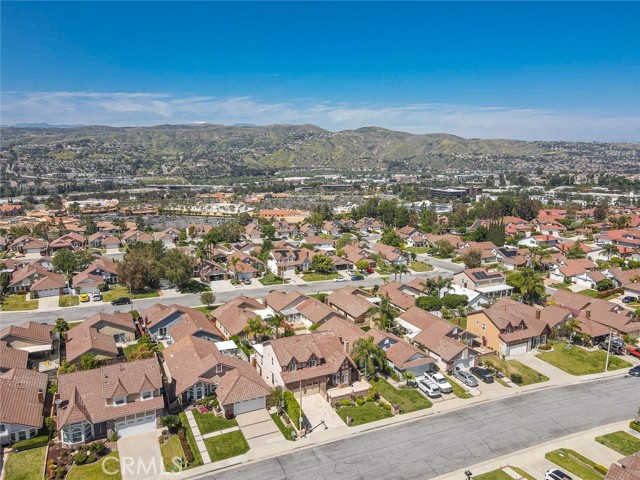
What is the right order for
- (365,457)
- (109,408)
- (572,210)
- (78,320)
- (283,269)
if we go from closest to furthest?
(365,457)
(109,408)
(78,320)
(283,269)
(572,210)

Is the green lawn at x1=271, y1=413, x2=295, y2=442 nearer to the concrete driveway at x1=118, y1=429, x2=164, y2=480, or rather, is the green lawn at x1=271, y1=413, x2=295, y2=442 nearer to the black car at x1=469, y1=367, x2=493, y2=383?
the concrete driveway at x1=118, y1=429, x2=164, y2=480

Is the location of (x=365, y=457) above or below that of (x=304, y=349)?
below

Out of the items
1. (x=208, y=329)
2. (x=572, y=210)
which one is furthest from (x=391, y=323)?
(x=572, y=210)

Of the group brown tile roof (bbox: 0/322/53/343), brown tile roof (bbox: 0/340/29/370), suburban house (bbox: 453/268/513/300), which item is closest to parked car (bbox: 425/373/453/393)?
suburban house (bbox: 453/268/513/300)

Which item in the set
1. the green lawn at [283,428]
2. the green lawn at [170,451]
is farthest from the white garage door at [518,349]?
the green lawn at [170,451]

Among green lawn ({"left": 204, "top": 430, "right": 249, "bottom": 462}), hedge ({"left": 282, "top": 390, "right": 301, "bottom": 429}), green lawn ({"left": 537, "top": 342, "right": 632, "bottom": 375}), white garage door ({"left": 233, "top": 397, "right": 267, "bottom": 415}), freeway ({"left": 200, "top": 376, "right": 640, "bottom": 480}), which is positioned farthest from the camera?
green lawn ({"left": 537, "top": 342, "right": 632, "bottom": 375})

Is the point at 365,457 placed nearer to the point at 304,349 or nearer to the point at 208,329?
the point at 304,349
